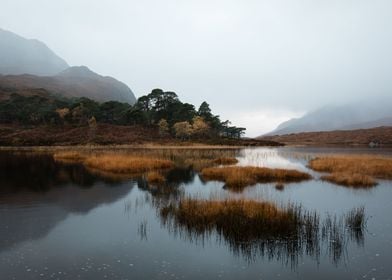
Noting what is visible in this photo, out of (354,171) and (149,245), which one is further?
(354,171)

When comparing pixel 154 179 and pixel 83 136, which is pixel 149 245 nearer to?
pixel 154 179

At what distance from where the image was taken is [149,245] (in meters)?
15.5

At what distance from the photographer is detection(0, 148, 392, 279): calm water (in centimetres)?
1252

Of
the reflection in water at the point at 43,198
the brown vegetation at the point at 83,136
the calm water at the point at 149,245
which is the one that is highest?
the brown vegetation at the point at 83,136

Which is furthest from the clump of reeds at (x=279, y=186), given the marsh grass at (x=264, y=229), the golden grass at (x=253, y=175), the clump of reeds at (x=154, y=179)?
the clump of reeds at (x=154, y=179)

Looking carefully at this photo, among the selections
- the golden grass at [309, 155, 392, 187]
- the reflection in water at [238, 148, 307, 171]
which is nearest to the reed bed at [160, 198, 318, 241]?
the golden grass at [309, 155, 392, 187]

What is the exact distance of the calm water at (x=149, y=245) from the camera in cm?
1252

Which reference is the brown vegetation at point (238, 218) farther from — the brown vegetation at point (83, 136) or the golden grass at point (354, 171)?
the brown vegetation at point (83, 136)

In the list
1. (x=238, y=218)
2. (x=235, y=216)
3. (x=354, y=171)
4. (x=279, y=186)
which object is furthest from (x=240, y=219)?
(x=354, y=171)

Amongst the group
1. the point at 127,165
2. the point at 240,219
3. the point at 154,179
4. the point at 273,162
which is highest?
the point at 127,165

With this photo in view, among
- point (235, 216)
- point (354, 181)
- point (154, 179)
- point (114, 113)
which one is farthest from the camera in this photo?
point (114, 113)

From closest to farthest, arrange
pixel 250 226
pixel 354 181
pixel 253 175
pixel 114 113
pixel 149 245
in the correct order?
pixel 149 245 → pixel 250 226 → pixel 354 181 → pixel 253 175 → pixel 114 113

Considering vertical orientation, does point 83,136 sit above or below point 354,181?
above

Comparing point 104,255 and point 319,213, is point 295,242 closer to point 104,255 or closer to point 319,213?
point 319,213
